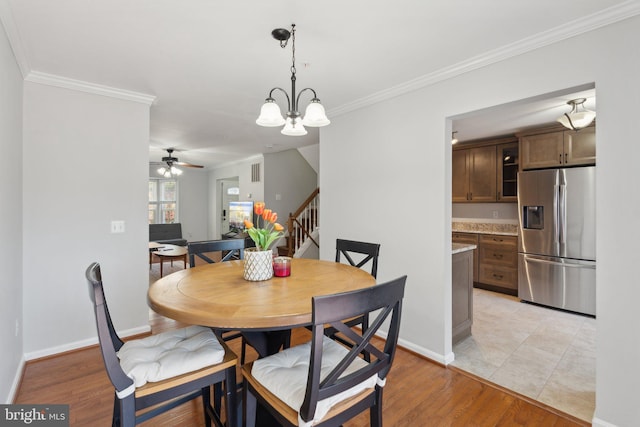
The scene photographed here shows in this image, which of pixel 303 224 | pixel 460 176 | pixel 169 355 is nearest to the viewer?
pixel 169 355

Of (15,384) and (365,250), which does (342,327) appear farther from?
(15,384)

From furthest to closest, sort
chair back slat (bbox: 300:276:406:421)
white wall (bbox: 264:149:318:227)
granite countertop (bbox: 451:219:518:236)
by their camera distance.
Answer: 1. white wall (bbox: 264:149:318:227)
2. granite countertop (bbox: 451:219:518:236)
3. chair back slat (bbox: 300:276:406:421)

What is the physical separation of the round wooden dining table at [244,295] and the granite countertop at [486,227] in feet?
12.2

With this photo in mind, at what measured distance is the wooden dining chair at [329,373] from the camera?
3.48 ft

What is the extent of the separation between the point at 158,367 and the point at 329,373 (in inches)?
28.8

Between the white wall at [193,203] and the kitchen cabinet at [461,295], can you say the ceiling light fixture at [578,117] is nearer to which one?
the kitchen cabinet at [461,295]

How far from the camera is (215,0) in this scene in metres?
1.68

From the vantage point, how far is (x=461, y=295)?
2.98m

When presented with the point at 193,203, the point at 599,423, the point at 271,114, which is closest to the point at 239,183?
the point at 193,203

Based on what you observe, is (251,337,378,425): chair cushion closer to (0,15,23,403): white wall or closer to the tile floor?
the tile floor

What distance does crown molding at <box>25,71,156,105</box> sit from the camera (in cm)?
259

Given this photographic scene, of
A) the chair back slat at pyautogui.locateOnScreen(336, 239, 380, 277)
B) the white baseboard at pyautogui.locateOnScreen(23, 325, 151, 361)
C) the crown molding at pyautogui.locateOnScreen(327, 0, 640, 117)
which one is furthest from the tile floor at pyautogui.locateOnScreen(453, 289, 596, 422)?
the white baseboard at pyautogui.locateOnScreen(23, 325, 151, 361)

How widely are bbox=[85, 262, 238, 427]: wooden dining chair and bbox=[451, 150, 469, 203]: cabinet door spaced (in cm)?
476

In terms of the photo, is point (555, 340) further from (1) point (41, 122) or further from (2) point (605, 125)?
(1) point (41, 122)
